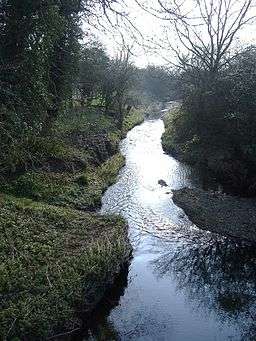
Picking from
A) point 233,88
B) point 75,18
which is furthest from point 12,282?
point 233,88

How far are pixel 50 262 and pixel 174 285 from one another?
405 centimetres

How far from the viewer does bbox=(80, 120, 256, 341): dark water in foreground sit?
10.9 meters

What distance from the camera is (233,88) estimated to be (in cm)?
2747

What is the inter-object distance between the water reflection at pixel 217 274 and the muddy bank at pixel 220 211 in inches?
37.1

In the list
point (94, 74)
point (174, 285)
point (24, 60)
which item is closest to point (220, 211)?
point (174, 285)

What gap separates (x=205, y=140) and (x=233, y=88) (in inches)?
169

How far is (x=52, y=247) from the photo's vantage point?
41.0 ft

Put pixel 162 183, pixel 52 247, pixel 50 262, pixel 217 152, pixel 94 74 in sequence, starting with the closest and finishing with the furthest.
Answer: pixel 50 262, pixel 52 247, pixel 162 183, pixel 217 152, pixel 94 74

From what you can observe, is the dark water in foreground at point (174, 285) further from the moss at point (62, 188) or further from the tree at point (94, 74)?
the tree at point (94, 74)

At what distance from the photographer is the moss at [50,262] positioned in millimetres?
9672

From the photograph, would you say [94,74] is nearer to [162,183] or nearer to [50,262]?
[162,183]

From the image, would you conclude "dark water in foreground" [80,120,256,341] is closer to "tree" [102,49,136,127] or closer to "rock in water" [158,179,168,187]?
"rock in water" [158,179,168,187]

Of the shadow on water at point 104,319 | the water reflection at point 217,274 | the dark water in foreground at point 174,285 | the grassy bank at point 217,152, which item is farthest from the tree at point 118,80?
the shadow on water at point 104,319

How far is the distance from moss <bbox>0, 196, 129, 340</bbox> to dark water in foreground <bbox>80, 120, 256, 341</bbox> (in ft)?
2.90
